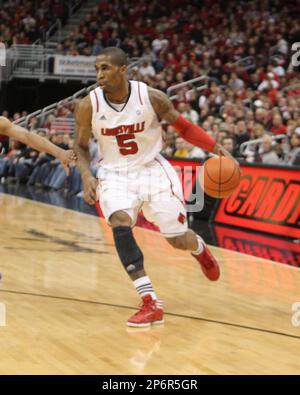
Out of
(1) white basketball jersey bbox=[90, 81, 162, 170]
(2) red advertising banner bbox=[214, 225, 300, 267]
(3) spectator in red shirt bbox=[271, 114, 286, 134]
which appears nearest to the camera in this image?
(1) white basketball jersey bbox=[90, 81, 162, 170]

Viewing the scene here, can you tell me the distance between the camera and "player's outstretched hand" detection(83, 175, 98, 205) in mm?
5973

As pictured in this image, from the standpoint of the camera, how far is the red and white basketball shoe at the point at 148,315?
19.8ft

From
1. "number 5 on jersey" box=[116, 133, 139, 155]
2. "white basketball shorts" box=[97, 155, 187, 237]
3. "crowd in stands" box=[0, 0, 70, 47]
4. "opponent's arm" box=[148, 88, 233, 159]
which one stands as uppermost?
"crowd in stands" box=[0, 0, 70, 47]

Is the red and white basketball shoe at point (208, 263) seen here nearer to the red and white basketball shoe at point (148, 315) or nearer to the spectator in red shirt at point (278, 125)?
the red and white basketball shoe at point (148, 315)

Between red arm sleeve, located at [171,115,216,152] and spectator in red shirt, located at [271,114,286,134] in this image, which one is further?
spectator in red shirt, located at [271,114,286,134]

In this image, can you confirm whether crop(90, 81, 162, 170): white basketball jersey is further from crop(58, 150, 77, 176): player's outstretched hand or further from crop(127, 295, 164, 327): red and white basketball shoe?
crop(127, 295, 164, 327): red and white basketball shoe

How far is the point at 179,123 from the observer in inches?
253

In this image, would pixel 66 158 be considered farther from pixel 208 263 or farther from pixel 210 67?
pixel 210 67

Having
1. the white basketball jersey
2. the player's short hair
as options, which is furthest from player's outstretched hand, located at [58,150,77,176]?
the player's short hair

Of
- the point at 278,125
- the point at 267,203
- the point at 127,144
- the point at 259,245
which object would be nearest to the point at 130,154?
the point at 127,144

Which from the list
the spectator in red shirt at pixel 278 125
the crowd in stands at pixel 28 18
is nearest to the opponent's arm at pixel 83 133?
the spectator in red shirt at pixel 278 125

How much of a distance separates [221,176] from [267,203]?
5580 millimetres

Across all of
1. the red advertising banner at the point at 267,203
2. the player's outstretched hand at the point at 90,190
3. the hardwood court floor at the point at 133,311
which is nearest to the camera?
the hardwood court floor at the point at 133,311

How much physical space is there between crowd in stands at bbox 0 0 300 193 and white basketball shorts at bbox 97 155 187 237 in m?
6.32
